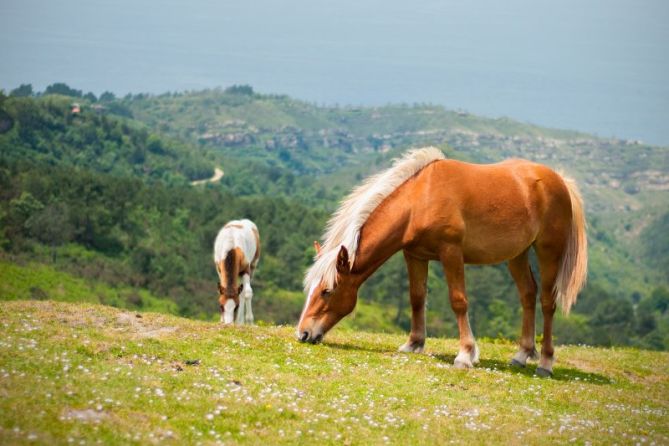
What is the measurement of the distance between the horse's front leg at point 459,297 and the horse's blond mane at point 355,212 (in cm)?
138

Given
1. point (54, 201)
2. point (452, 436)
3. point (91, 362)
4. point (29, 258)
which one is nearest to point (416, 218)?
point (452, 436)

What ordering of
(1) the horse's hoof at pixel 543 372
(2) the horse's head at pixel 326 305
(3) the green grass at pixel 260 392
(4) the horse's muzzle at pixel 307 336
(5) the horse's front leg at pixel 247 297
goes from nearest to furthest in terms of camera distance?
(3) the green grass at pixel 260 392, (2) the horse's head at pixel 326 305, (4) the horse's muzzle at pixel 307 336, (1) the horse's hoof at pixel 543 372, (5) the horse's front leg at pixel 247 297

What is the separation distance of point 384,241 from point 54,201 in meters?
85.5

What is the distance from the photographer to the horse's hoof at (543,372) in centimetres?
1279

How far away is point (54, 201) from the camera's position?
90.2 m

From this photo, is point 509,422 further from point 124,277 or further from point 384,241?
point 124,277

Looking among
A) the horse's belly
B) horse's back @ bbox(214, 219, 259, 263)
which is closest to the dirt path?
horse's back @ bbox(214, 219, 259, 263)

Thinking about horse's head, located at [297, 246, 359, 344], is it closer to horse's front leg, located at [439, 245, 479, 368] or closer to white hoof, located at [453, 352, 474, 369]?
horse's front leg, located at [439, 245, 479, 368]

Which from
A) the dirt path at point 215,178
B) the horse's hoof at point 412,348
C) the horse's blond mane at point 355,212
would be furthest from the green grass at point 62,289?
the dirt path at point 215,178

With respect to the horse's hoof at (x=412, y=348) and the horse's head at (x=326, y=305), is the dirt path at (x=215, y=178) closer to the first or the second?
the horse's hoof at (x=412, y=348)

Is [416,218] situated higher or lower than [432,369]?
higher

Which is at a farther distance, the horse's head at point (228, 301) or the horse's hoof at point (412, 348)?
the horse's head at point (228, 301)

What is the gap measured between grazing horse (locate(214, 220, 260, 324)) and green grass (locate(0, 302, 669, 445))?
4.61m

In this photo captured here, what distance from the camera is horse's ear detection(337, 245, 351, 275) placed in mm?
11961
